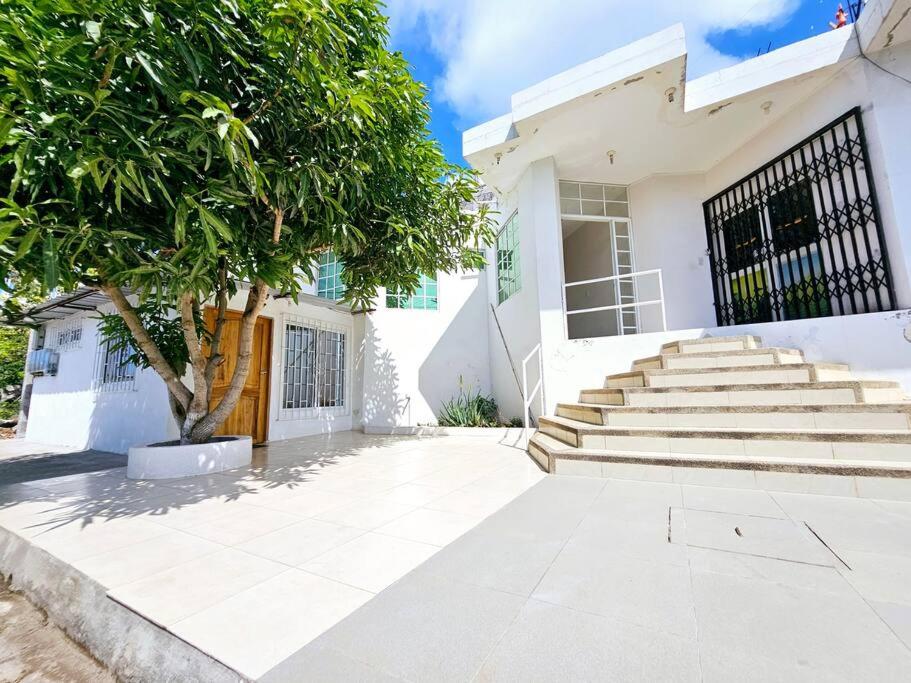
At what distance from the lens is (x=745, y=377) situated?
360cm

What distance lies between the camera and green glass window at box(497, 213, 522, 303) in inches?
257

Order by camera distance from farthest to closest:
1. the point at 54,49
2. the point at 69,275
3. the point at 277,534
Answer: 1. the point at 69,275
2. the point at 277,534
3. the point at 54,49

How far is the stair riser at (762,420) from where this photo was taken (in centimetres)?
274

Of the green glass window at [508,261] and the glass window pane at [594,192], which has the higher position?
the glass window pane at [594,192]

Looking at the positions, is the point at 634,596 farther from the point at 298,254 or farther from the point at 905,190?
the point at 905,190

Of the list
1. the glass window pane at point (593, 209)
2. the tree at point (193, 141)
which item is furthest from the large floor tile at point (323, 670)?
the glass window pane at point (593, 209)

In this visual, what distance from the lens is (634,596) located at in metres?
1.36

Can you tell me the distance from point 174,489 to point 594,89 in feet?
19.4

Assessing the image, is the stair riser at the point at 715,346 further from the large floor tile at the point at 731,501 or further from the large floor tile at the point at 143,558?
the large floor tile at the point at 143,558

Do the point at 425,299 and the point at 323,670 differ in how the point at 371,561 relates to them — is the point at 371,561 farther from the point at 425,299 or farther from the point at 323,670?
the point at 425,299

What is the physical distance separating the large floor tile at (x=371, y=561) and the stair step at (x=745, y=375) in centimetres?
315

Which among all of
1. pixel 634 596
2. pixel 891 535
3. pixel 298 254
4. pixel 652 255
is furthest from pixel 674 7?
pixel 634 596

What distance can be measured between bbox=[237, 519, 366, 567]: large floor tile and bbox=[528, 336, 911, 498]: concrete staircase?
1.95 meters

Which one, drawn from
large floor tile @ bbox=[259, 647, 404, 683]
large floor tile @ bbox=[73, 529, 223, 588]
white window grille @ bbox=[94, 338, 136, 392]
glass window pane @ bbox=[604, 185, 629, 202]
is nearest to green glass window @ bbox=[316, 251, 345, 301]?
white window grille @ bbox=[94, 338, 136, 392]
